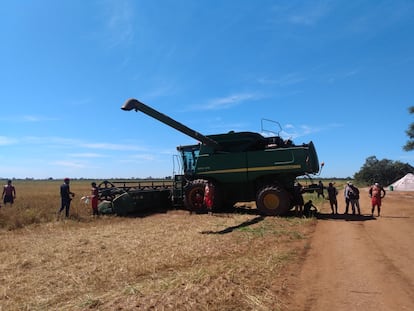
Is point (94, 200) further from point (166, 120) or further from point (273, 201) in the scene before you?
point (273, 201)

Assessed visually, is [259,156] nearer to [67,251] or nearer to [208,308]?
[67,251]

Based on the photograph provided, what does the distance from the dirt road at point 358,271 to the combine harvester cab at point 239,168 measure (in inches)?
147

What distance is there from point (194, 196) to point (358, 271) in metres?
10.5

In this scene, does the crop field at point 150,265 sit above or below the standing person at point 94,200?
below

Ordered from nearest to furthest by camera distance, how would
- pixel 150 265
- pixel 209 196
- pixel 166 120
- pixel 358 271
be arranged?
pixel 358 271 → pixel 150 265 → pixel 166 120 → pixel 209 196

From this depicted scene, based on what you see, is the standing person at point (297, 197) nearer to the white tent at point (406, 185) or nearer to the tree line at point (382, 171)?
the white tent at point (406, 185)

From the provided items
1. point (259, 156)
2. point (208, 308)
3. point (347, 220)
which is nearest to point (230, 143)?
point (259, 156)

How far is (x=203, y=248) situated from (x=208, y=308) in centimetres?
364

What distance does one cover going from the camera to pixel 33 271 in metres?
6.67

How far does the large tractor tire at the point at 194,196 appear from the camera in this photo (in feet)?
53.8

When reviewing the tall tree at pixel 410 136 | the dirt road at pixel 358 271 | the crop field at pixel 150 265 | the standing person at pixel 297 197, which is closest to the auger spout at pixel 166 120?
the standing person at pixel 297 197

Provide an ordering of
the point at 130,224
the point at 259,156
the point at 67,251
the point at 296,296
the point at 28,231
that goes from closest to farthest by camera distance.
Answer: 1. the point at 296,296
2. the point at 67,251
3. the point at 28,231
4. the point at 130,224
5. the point at 259,156

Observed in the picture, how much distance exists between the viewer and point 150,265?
6852 millimetres

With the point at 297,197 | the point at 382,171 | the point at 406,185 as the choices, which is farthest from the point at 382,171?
the point at 297,197
